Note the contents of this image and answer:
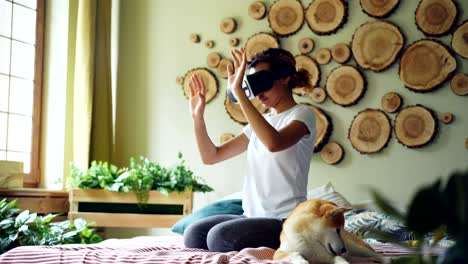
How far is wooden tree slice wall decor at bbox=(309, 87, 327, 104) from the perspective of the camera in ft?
11.2

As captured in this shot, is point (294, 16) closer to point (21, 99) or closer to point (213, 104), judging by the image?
point (213, 104)

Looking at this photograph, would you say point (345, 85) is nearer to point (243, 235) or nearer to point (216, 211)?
point (216, 211)

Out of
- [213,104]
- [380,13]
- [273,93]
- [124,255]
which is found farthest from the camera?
[213,104]

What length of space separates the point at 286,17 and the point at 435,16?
91 cm

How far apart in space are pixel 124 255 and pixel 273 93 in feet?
2.80

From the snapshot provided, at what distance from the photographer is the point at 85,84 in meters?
3.81

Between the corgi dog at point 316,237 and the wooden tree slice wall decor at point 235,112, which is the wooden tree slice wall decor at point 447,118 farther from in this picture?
the corgi dog at point 316,237

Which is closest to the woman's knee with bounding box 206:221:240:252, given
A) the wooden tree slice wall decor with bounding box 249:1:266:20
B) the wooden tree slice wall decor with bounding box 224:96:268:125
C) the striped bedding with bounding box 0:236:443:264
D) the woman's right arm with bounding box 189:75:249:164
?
the striped bedding with bounding box 0:236:443:264

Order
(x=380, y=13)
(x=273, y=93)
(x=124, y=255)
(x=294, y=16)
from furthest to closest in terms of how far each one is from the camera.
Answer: (x=294, y=16)
(x=380, y=13)
(x=273, y=93)
(x=124, y=255)

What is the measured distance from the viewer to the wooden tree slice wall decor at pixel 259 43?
362cm

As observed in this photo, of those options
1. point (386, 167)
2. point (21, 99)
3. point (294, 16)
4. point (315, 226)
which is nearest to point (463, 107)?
point (386, 167)

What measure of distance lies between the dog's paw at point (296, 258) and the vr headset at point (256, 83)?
0.75 metres

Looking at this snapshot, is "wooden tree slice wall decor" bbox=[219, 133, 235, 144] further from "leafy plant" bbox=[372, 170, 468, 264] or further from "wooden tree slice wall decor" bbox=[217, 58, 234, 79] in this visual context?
"leafy plant" bbox=[372, 170, 468, 264]

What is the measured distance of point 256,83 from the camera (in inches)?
80.0
